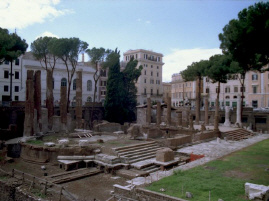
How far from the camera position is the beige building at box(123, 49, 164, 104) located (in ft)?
190

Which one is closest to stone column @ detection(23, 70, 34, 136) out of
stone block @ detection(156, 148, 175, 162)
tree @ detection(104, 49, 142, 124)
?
stone block @ detection(156, 148, 175, 162)

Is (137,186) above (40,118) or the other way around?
the other way around

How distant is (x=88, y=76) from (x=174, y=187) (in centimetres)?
4110

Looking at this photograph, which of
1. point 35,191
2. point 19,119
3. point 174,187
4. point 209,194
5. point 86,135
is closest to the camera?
point 209,194

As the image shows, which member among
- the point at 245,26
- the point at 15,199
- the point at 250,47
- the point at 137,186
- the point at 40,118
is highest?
the point at 245,26

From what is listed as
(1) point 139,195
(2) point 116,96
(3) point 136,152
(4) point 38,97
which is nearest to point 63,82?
(2) point 116,96

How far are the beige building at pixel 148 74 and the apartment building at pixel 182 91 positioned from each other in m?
3.68

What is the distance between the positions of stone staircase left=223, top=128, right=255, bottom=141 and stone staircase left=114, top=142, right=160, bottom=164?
8.69 metres

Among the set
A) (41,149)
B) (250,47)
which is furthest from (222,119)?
(41,149)

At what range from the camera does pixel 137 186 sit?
10562mm

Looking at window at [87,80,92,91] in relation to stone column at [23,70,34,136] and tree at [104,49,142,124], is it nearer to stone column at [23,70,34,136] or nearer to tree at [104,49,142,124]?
tree at [104,49,142,124]

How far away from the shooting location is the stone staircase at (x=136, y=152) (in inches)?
680

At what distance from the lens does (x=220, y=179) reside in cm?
1114

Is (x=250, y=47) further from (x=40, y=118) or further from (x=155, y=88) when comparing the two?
(x=155, y=88)
